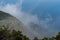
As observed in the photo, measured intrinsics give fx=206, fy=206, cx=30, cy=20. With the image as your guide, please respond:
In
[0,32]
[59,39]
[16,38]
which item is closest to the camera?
[59,39]

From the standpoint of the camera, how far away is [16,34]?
68.2 m

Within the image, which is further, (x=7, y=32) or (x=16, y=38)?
(x=7, y=32)

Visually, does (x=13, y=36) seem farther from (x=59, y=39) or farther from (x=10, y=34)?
(x=59, y=39)

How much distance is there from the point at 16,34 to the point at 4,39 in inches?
169

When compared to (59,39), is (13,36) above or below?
above

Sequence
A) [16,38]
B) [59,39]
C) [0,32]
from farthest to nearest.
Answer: [0,32]
[16,38]
[59,39]

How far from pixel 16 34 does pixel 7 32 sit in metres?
3.71

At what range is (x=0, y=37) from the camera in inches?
2638

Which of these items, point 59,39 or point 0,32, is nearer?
point 59,39

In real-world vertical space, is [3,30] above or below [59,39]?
above

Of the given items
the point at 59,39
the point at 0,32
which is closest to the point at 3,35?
the point at 0,32

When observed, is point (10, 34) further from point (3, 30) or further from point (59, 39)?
point (59, 39)

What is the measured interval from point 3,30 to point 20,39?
8.83 meters

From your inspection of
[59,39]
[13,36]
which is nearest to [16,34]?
[13,36]
